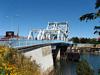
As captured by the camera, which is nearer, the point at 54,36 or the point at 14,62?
the point at 14,62

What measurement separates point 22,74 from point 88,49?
531 ft

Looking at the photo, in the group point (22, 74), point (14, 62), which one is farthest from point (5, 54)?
point (22, 74)

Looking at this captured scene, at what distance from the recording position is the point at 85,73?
2688 centimetres

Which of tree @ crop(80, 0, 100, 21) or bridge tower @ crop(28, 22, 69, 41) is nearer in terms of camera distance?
tree @ crop(80, 0, 100, 21)

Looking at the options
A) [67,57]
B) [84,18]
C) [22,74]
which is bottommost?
[67,57]

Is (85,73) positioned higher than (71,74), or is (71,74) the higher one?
(85,73)

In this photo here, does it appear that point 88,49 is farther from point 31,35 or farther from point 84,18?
point 84,18

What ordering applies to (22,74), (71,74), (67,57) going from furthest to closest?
(67,57), (71,74), (22,74)

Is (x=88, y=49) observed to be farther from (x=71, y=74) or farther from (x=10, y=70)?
(x=10, y=70)

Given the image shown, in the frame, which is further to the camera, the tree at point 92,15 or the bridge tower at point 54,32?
the bridge tower at point 54,32

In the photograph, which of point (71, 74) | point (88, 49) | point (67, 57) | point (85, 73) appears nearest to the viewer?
point (85, 73)

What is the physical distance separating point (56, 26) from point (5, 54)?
144978 millimetres

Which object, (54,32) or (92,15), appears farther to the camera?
(54,32)

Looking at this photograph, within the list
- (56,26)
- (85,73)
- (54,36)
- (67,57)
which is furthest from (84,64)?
(56,26)
